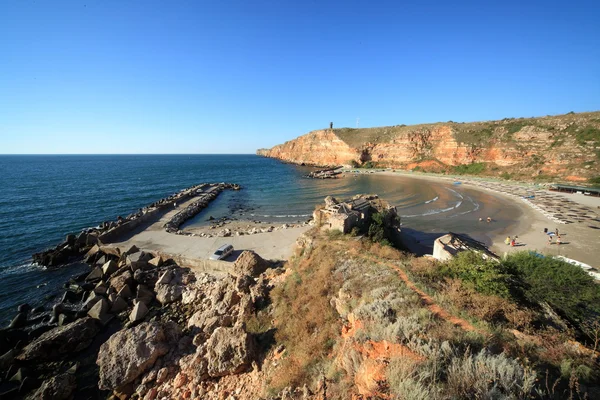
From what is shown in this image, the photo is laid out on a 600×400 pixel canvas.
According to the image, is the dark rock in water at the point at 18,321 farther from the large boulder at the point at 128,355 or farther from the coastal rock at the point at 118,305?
the large boulder at the point at 128,355

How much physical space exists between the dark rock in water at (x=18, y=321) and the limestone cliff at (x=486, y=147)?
77046 mm

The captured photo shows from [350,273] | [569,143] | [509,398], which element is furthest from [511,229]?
[569,143]

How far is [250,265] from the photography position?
609 inches

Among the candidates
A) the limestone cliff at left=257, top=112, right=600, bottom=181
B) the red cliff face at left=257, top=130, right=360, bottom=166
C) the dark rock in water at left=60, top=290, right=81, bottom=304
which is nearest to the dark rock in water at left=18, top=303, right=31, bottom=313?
the dark rock in water at left=60, top=290, right=81, bottom=304

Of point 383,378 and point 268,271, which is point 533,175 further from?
point 383,378

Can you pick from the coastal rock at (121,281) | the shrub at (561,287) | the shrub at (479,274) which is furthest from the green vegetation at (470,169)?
the coastal rock at (121,281)

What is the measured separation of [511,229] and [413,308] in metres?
27.0

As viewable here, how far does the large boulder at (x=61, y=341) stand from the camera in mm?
11211

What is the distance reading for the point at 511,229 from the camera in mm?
25906

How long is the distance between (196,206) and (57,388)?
29.0 meters

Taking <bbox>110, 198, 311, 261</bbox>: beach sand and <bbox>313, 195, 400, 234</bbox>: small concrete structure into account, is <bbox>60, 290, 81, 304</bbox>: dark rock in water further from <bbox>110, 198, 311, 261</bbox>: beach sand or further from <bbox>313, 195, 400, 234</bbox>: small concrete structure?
<bbox>313, 195, 400, 234</bbox>: small concrete structure

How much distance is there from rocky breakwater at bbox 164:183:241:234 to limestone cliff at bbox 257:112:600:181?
53.4 m

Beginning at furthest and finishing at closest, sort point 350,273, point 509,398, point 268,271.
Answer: point 268,271 < point 350,273 < point 509,398

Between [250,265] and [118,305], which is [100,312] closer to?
[118,305]
